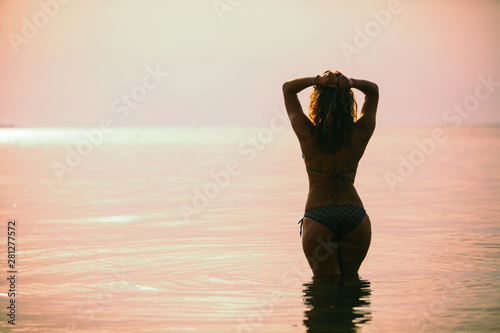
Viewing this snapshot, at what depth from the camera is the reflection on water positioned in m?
5.45

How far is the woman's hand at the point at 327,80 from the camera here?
215 inches

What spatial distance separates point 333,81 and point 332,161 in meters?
0.67

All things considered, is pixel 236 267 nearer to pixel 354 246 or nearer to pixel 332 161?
pixel 354 246

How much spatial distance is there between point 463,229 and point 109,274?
6.10 meters

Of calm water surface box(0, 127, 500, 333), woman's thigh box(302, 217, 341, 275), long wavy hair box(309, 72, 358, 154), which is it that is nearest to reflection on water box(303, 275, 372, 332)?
calm water surface box(0, 127, 500, 333)

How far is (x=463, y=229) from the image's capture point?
35.9 ft

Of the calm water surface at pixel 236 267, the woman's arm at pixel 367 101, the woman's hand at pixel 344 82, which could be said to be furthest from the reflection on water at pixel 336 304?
the woman's hand at pixel 344 82

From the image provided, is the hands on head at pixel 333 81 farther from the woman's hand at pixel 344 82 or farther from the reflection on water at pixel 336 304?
the reflection on water at pixel 336 304

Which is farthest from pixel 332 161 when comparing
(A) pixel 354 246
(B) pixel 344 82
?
(A) pixel 354 246

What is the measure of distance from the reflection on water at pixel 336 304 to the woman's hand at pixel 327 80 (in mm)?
1685

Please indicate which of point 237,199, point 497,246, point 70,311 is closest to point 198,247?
point 70,311

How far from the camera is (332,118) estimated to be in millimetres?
5453

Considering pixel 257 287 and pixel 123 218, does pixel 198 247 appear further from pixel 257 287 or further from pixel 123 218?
pixel 123 218

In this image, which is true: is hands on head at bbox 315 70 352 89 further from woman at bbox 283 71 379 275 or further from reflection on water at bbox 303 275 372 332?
reflection on water at bbox 303 275 372 332
